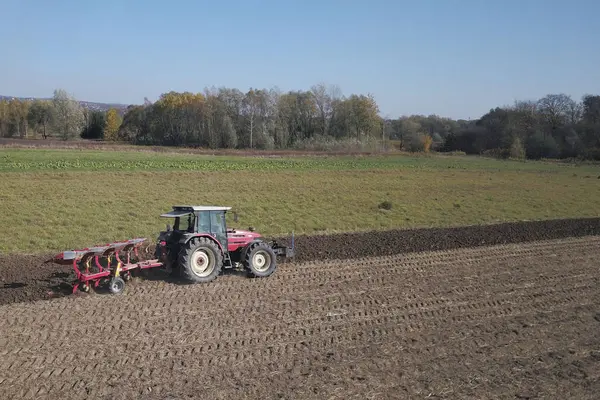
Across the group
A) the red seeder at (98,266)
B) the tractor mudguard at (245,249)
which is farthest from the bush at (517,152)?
the red seeder at (98,266)

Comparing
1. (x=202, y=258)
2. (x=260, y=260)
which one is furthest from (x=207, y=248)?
(x=260, y=260)

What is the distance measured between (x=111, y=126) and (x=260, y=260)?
9802 cm

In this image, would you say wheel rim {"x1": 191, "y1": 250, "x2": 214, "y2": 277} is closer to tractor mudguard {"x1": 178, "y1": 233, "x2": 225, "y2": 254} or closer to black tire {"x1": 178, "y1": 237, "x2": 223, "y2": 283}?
black tire {"x1": 178, "y1": 237, "x2": 223, "y2": 283}

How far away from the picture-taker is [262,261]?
13562 millimetres

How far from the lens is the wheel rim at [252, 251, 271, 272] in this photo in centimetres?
1345

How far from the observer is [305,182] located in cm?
3475

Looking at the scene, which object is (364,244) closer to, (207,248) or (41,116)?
(207,248)

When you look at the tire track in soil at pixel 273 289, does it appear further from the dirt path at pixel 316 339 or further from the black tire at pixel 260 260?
the black tire at pixel 260 260

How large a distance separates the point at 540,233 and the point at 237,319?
15.4 metres

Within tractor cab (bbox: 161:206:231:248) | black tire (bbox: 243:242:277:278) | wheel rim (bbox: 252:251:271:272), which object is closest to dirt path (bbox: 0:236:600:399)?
black tire (bbox: 243:242:277:278)

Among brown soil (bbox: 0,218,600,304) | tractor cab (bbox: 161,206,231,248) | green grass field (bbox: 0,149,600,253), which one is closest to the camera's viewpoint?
brown soil (bbox: 0,218,600,304)

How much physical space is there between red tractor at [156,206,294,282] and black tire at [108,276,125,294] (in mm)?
1171

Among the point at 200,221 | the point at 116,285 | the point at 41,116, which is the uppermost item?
the point at 41,116

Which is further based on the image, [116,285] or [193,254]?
[193,254]
